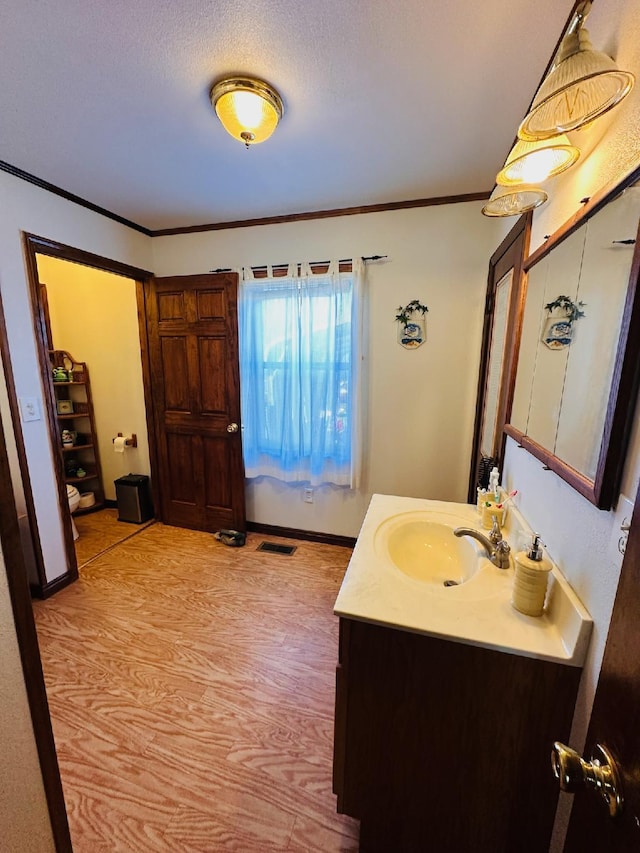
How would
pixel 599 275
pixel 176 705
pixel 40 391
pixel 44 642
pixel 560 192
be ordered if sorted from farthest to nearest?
pixel 40 391 → pixel 44 642 → pixel 176 705 → pixel 560 192 → pixel 599 275

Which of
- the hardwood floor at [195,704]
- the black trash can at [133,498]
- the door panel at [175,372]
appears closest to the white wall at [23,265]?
the hardwood floor at [195,704]

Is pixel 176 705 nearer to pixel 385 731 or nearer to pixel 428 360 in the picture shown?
pixel 385 731

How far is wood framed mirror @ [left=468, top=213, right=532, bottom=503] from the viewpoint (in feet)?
4.86

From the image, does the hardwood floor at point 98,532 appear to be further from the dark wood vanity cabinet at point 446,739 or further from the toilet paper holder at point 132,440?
the dark wood vanity cabinet at point 446,739

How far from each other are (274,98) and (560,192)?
1165 millimetres

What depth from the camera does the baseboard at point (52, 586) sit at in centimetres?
212

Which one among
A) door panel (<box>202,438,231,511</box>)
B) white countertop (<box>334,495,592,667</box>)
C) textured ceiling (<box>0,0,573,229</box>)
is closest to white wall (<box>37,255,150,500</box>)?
door panel (<box>202,438,231,511</box>)

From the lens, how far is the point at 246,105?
1.33 meters

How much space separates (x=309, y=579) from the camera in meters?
2.35

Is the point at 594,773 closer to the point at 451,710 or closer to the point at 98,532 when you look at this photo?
the point at 451,710

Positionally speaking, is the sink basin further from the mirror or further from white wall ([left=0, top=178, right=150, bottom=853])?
white wall ([left=0, top=178, right=150, bottom=853])

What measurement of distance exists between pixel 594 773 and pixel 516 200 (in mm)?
1555

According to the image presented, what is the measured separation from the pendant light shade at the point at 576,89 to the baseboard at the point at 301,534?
258 cm

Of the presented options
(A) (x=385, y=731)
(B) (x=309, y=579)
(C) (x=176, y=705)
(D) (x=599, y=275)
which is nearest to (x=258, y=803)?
(C) (x=176, y=705)
